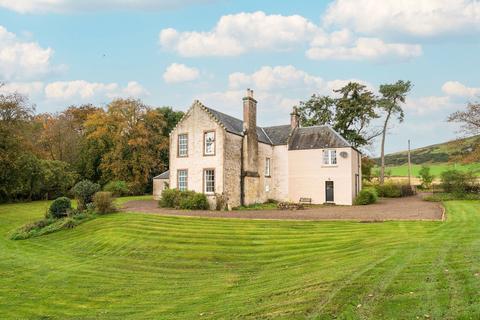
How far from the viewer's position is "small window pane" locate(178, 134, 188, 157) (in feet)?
103

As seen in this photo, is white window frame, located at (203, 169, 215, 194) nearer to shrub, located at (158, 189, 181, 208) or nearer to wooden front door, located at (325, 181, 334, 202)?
shrub, located at (158, 189, 181, 208)

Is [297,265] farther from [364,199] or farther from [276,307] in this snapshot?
Result: [364,199]

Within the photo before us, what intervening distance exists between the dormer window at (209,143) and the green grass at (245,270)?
9153mm

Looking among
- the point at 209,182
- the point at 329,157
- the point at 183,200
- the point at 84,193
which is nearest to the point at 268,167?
the point at 329,157

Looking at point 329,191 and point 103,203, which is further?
point 329,191

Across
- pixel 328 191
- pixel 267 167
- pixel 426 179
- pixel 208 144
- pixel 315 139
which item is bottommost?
pixel 328 191

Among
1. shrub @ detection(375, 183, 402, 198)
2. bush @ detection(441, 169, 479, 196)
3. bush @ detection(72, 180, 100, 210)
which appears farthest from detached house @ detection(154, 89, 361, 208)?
bush @ detection(441, 169, 479, 196)

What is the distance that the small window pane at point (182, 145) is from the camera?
31.3 meters

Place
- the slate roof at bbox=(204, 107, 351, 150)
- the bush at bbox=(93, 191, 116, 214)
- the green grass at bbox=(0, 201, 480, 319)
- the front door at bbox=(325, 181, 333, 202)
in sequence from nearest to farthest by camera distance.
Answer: the green grass at bbox=(0, 201, 480, 319)
the bush at bbox=(93, 191, 116, 214)
the slate roof at bbox=(204, 107, 351, 150)
the front door at bbox=(325, 181, 333, 202)

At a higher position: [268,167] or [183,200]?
[268,167]

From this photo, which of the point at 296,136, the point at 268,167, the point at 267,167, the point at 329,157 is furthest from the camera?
the point at 296,136

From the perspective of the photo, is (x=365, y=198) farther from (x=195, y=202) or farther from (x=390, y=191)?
(x=195, y=202)

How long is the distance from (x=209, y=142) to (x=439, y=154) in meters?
95.3

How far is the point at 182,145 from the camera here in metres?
31.5
